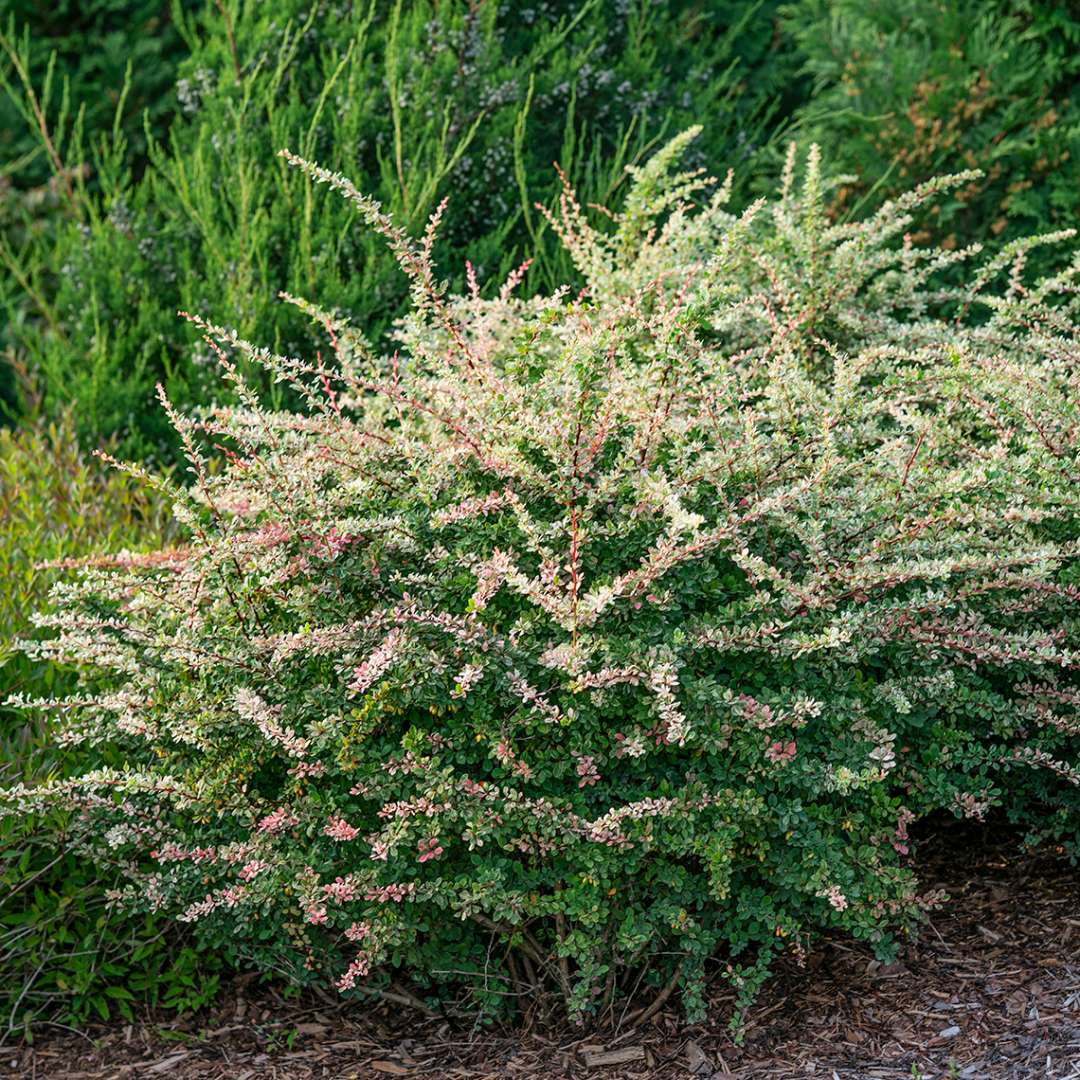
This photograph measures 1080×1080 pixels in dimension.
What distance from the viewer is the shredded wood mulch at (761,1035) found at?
268cm

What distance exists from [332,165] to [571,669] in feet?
10.4

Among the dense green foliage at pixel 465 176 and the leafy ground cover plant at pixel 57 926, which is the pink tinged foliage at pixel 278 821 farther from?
the dense green foliage at pixel 465 176

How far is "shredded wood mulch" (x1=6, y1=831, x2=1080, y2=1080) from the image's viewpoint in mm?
2680

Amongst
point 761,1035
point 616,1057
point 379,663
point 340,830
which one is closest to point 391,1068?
point 616,1057

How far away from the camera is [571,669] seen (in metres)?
2.45

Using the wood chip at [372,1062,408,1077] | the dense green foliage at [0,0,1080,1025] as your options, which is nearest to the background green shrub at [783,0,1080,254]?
the dense green foliage at [0,0,1080,1025]

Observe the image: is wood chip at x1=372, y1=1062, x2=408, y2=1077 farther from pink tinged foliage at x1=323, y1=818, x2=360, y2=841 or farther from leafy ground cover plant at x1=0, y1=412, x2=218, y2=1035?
pink tinged foliage at x1=323, y1=818, x2=360, y2=841

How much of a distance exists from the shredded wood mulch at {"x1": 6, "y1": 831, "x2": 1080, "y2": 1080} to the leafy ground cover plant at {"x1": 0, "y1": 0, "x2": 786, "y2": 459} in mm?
2358

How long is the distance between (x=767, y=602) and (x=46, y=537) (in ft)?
7.55

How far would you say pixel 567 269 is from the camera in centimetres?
498

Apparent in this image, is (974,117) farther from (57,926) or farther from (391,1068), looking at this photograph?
(57,926)

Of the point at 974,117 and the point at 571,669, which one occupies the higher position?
the point at 974,117

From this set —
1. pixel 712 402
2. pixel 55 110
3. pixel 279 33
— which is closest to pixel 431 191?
pixel 279 33

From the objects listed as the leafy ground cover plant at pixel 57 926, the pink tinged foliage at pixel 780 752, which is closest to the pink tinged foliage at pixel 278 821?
the leafy ground cover plant at pixel 57 926
